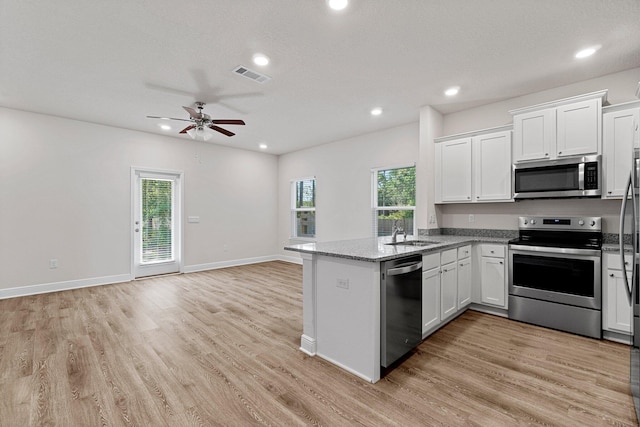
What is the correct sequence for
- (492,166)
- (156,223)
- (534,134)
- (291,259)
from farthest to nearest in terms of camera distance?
(291,259)
(156,223)
(492,166)
(534,134)

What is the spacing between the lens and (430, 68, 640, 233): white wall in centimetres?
326

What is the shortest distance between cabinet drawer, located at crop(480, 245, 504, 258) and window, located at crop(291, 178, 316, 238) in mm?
4024

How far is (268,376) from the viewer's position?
232cm

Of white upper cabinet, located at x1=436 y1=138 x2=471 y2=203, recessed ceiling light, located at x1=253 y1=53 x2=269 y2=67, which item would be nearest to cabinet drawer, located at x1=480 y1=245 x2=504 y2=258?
white upper cabinet, located at x1=436 y1=138 x2=471 y2=203

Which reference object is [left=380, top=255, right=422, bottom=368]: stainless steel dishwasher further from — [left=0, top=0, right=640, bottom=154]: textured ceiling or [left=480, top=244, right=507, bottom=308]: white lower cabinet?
[left=0, top=0, right=640, bottom=154]: textured ceiling

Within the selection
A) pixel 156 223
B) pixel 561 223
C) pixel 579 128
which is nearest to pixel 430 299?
pixel 561 223

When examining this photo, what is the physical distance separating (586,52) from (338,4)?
2583 mm

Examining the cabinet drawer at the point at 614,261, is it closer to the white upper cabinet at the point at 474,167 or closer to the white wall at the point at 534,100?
the white upper cabinet at the point at 474,167

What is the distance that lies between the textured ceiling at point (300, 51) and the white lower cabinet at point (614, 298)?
2105 mm

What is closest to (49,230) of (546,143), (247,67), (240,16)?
(247,67)

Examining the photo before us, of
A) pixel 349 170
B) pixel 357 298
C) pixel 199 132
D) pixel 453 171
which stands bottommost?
pixel 357 298

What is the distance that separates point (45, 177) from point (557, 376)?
7.06 metres

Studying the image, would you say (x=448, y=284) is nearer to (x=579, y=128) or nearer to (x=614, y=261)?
(x=614, y=261)

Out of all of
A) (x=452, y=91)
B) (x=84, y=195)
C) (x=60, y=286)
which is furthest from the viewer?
(x=84, y=195)
